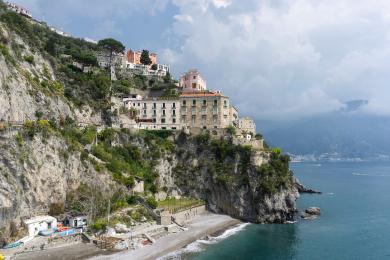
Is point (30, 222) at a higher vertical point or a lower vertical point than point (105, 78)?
lower

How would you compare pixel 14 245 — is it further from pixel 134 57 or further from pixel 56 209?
pixel 134 57

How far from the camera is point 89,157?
61125 millimetres

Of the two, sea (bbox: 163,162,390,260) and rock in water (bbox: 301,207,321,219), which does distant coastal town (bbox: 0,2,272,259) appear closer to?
sea (bbox: 163,162,390,260)

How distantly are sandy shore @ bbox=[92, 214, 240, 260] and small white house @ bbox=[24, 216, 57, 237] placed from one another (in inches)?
300

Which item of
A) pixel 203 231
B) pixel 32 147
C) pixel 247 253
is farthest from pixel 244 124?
pixel 32 147

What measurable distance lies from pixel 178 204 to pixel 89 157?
54.0ft

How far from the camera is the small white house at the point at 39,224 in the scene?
47625mm

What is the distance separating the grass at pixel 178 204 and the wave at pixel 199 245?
8357 mm

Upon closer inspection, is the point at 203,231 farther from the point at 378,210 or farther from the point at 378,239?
the point at 378,210

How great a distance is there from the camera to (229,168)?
73000 millimetres

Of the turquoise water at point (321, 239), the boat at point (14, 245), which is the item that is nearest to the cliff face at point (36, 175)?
the boat at point (14, 245)

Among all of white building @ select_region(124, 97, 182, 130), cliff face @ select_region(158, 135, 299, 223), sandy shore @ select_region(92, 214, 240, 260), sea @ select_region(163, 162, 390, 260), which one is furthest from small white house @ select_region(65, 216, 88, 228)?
white building @ select_region(124, 97, 182, 130)

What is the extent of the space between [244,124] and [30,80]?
43.6 m

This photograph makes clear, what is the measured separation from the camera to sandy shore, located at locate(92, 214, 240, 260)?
1886 inches
